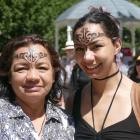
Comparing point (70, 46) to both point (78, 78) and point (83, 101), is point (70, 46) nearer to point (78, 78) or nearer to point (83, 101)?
point (78, 78)

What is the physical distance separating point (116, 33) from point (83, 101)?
53 centimetres

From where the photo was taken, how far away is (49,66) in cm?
294

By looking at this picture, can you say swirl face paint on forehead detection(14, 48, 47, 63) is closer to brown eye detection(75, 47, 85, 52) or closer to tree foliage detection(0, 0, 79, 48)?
brown eye detection(75, 47, 85, 52)

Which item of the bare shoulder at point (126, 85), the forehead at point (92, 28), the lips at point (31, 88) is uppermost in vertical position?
the forehead at point (92, 28)

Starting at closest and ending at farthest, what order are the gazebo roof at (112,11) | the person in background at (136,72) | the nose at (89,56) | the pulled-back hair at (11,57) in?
the pulled-back hair at (11,57) < the nose at (89,56) < the person in background at (136,72) < the gazebo roof at (112,11)

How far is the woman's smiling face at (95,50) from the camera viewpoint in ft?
10.2

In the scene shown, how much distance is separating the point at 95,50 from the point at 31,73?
1.70 ft

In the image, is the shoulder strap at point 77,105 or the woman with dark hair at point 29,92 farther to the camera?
the shoulder strap at point 77,105

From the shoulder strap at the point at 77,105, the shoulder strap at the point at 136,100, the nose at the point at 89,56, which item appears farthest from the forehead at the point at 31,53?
the shoulder strap at the point at 136,100

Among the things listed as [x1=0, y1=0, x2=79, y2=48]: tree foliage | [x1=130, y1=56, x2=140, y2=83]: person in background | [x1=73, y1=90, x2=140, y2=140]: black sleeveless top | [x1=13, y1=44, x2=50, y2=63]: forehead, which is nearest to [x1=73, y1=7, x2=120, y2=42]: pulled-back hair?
[x1=13, y1=44, x2=50, y2=63]: forehead

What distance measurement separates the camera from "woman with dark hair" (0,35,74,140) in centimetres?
281

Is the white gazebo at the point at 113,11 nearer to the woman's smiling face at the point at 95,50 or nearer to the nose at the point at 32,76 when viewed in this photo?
the woman's smiling face at the point at 95,50

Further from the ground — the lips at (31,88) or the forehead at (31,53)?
the forehead at (31,53)

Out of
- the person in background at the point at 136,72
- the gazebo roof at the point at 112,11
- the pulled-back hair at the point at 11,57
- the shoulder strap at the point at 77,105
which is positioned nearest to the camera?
the pulled-back hair at the point at 11,57
